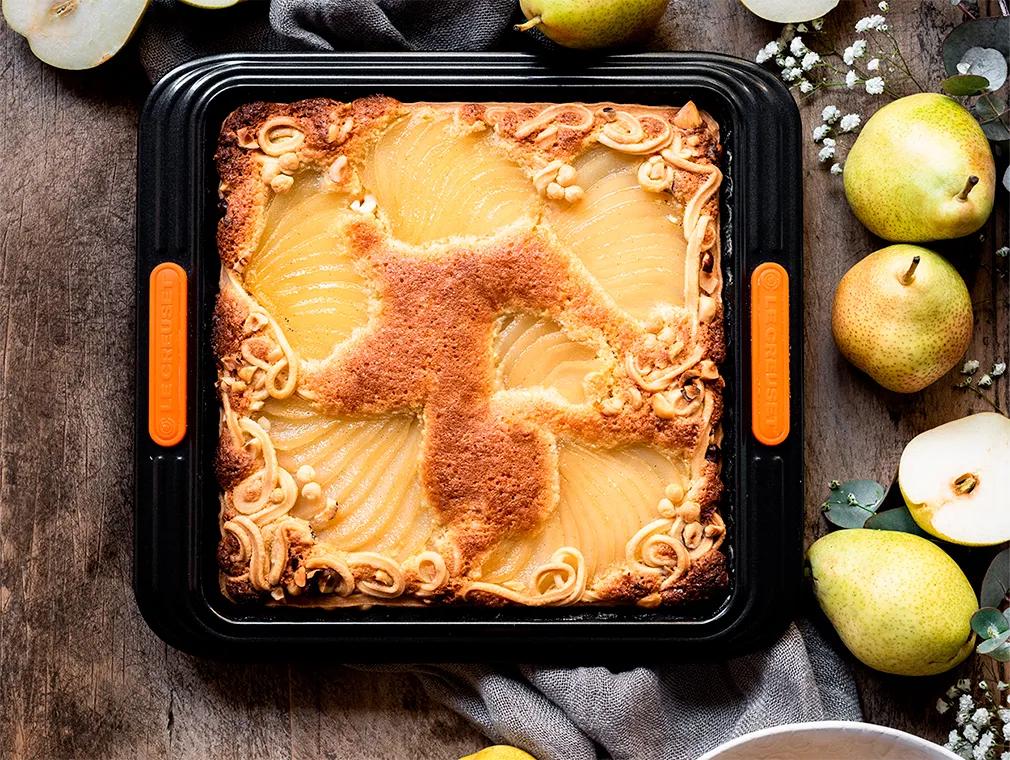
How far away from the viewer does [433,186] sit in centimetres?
190

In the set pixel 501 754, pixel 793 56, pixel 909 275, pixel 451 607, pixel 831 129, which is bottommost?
pixel 501 754

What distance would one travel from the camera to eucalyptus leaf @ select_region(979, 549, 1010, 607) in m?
1.93

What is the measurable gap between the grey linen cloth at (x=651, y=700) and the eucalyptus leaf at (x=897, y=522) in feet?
0.76

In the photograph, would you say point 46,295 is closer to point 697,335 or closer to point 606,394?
point 606,394

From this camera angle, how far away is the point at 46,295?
2.05 metres

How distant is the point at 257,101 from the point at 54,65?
1.46 feet

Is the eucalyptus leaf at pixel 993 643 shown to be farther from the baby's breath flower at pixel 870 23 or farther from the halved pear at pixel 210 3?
the halved pear at pixel 210 3

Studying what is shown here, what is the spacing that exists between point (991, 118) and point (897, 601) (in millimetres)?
924

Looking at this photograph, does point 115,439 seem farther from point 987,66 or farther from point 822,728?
point 987,66

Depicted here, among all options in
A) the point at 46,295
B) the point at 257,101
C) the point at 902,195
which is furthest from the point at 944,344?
the point at 46,295

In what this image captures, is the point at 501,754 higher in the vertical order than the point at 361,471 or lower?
lower

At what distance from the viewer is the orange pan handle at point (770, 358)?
6.07 ft

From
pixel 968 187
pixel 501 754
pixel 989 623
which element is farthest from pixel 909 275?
pixel 501 754

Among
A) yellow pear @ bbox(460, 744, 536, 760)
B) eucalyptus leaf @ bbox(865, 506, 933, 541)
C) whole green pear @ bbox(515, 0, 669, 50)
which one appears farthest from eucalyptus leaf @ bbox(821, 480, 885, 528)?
whole green pear @ bbox(515, 0, 669, 50)
